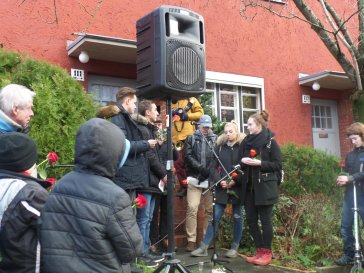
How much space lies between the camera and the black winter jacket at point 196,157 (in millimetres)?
6035

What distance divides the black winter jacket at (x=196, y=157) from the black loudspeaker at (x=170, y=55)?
174 cm

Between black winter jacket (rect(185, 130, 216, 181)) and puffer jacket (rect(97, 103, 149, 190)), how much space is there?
3.74 ft

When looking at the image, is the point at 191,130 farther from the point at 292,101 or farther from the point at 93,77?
the point at 292,101

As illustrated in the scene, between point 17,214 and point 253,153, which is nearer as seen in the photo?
point 17,214

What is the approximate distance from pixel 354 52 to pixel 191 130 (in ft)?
9.41

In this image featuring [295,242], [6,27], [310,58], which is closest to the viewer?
[295,242]

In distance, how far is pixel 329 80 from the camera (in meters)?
11.1

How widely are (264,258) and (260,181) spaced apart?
3.18 ft

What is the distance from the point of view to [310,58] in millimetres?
11734

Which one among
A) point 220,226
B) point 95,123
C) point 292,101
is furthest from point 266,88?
point 95,123

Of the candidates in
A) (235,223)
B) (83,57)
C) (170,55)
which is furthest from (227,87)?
(170,55)

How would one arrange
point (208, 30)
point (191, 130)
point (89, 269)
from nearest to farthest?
1. point (89, 269)
2. point (191, 130)
3. point (208, 30)

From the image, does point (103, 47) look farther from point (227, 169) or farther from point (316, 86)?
point (316, 86)

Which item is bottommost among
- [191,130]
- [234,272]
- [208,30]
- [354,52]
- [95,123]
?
[234,272]
